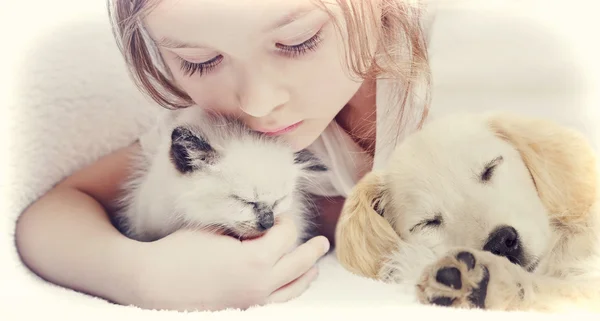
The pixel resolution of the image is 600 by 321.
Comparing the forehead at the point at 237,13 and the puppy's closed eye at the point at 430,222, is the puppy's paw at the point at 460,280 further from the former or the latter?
the forehead at the point at 237,13

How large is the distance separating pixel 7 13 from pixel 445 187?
0.73m

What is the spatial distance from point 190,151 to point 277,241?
0.62 feet

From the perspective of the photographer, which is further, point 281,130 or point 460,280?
point 281,130

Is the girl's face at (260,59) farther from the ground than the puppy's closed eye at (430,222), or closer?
farther from the ground

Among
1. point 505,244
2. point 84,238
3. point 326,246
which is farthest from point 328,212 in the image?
point 84,238

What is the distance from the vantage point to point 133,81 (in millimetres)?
898

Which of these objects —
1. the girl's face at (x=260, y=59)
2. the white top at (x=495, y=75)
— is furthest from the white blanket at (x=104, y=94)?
the girl's face at (x=260, y=59)

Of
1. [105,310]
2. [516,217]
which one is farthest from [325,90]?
[105,310]

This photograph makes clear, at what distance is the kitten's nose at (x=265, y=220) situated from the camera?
864 mm

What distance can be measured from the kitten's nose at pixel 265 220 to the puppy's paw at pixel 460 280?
25cm

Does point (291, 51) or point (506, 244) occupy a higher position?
point (291, 51)

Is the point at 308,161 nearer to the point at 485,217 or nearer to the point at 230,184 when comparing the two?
the point at 230,184

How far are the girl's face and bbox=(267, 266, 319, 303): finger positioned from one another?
8.3 inches

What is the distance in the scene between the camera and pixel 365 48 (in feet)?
2.88
